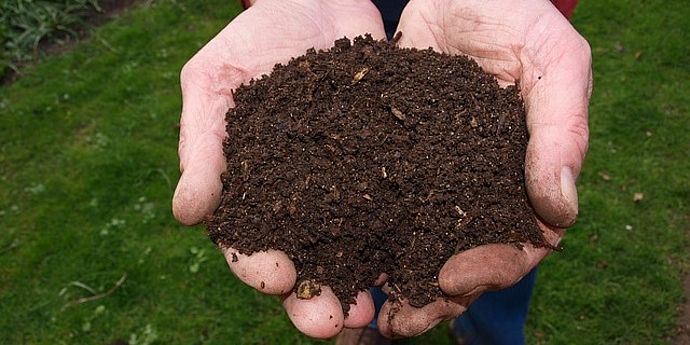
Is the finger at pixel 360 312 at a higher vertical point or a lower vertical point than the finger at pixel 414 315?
lower

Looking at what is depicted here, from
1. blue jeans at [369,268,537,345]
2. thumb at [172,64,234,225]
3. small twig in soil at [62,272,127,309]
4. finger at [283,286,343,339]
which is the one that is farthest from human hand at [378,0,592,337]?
small twig in soil at [62,272,127,309]

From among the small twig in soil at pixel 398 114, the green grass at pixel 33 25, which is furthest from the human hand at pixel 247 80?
the green grass at pixel 33 25

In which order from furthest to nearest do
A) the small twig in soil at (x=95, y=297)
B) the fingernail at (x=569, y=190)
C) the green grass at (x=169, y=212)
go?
the small twig in soil at (x=95, y=297) < the green grass at (x=169, y=212) < the fingernail at (x=569, y=190)

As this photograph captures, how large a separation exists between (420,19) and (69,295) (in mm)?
2390

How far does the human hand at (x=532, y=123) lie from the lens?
5.46 feet

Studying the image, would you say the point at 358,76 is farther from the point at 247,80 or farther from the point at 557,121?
the point at 557,121

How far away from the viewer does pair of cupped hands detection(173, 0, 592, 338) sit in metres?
1.68

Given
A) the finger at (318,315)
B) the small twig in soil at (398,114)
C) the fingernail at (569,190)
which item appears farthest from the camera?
the small twig in soil at (398,114)

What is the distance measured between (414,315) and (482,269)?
24 cm

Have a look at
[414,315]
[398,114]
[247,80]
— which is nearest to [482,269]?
[414,315]

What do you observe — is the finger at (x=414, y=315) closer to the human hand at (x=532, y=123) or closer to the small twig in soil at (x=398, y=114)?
the human hand at (x=532, y=123)

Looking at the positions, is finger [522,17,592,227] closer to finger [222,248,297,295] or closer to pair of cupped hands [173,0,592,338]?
pair of cupped hands [173,0,592,338]

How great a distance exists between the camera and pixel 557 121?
1.73 m

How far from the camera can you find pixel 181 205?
1.81 metres
